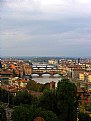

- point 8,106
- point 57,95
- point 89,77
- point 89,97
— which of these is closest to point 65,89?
point 57,95

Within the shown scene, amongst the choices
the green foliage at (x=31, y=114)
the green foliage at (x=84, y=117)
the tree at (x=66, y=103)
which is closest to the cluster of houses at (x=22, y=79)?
the green foliage at (x=84, y=117)

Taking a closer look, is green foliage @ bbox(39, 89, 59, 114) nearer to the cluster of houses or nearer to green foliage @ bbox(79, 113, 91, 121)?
green foliage @ bbox(79, 113, 91, 121)

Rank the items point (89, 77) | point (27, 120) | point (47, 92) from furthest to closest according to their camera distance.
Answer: point (89, 77) < point (47, 92) < point (27, 120)

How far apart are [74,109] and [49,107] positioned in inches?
32.6

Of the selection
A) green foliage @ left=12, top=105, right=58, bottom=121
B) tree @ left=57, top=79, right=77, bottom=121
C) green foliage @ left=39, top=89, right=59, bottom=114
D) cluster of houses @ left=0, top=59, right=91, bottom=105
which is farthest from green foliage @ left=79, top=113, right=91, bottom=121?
cluster of houses @ left=0, top=59, right=91, bottom=105

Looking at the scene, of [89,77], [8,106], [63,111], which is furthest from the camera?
[89,77]

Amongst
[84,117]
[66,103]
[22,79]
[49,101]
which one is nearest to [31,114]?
[66,103]

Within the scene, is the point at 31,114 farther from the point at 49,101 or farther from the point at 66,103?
the point at 49,101

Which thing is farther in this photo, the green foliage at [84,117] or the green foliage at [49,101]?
the green foliage at [84,117]

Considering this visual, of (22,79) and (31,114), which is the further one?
(22,79)

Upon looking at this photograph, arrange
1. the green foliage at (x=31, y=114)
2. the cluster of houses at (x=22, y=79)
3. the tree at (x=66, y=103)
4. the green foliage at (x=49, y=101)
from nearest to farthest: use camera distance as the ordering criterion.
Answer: the green foliage at (x=31, y=114)
the tree at (x=66, y=103)
the green foliage at (x=49, y=101)
the cluster of houses at (x=22, y=79)

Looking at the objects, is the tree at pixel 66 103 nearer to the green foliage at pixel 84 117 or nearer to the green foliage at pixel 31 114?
the green foliage at pixel 84 117

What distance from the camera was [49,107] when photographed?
35.7 feet

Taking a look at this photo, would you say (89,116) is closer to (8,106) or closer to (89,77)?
(8,106)
